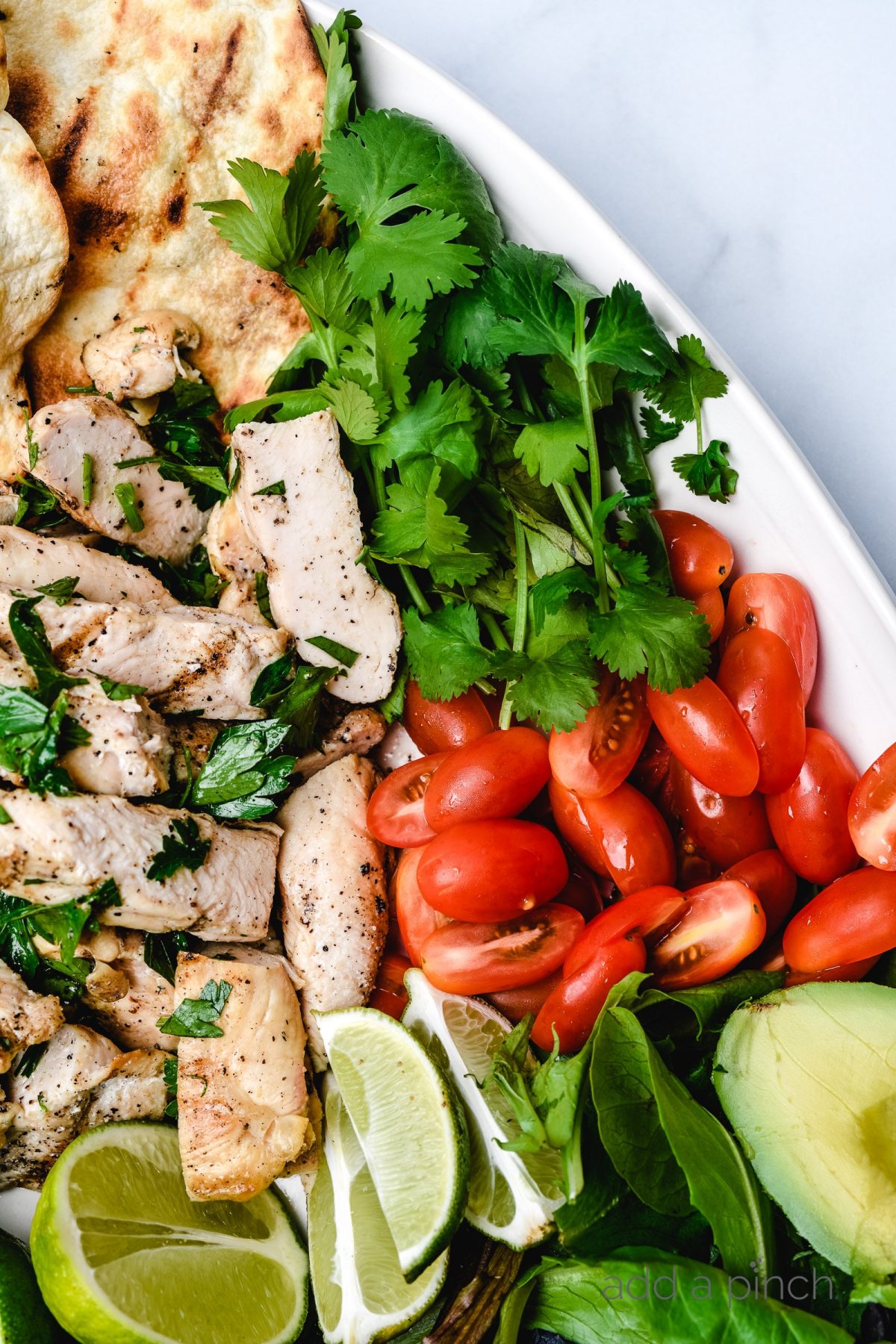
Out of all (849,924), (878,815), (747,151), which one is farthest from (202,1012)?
(747,151)

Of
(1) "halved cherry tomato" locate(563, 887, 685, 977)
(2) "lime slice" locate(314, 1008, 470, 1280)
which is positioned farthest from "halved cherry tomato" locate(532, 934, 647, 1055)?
(2) "lime slice" locate(314, 1008, 470, 1280)

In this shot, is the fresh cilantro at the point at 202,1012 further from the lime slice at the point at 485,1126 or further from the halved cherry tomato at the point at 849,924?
the halved cherry tomato at the point at 849,924

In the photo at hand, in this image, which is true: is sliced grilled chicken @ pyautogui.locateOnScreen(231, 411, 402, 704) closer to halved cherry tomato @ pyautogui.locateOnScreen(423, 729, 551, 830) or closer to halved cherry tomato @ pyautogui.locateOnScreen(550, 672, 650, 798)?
halved cherry tomato @ pyautogui.locateOnScreen(423, 729, 551, 830)

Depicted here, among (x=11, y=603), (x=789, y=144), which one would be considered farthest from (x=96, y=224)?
(x=789, y=144)

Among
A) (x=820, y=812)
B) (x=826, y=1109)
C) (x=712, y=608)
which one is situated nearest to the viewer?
(x=826, y=1109)

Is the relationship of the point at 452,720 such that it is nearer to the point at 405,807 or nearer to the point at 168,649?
the point at 405,807
